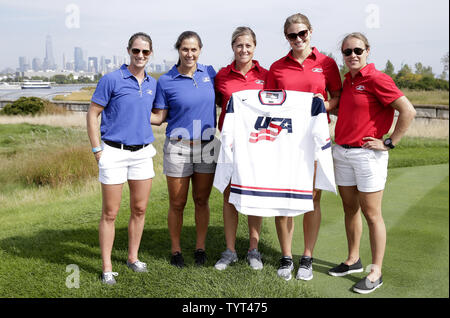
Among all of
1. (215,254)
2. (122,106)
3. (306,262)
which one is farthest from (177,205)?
(306,262)

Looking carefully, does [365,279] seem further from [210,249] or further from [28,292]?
[28,292]

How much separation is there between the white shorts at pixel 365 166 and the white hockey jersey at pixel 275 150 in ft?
0.50

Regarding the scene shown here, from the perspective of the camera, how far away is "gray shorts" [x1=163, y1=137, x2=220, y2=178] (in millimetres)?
4020

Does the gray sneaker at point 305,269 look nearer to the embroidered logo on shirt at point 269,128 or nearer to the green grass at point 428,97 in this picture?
the embroidered logo on shirt at point 269,128

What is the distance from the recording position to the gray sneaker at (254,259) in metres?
4.21

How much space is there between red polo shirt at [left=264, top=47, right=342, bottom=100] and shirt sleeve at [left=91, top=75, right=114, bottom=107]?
4.88ft

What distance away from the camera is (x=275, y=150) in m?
3.73

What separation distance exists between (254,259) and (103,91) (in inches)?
86.3

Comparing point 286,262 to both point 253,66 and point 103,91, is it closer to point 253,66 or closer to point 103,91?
point 253,66

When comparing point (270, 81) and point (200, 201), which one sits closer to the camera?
point (270, 81)

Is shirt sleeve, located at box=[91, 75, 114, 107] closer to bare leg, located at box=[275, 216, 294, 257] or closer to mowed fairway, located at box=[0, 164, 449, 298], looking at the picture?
mowed fairway, located at box=[0, 164, 449, 298]

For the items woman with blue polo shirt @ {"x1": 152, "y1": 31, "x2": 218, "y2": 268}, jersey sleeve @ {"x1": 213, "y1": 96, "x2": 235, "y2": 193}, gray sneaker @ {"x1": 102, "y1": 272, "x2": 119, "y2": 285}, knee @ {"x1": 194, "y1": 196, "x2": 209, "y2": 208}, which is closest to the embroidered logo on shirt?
jersey sleeve @ {"x1": 213, "y1": 96, "x2": 235, "y2": 193}

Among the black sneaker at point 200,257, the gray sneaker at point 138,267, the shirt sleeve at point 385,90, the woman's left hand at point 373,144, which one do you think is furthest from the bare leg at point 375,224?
the gray sneaker at point 138,267
